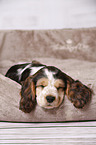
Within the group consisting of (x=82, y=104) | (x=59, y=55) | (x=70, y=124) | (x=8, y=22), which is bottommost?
(x=59, y=55)

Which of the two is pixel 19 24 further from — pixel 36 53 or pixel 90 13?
pixel 90 13

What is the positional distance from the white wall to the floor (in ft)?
9.65

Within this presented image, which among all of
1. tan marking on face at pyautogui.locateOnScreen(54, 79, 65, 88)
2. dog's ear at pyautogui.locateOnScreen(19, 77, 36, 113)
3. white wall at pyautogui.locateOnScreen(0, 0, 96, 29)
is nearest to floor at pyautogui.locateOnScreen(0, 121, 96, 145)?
dog's ear at pyautogui.locateOnScreen(19, 77, 36, 113)

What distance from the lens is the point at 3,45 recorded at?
350cm

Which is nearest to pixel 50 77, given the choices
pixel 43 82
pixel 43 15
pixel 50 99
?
pixel 43 82

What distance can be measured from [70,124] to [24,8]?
318cm

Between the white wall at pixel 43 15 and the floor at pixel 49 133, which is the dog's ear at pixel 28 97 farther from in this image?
the white wall at pixel 43 15

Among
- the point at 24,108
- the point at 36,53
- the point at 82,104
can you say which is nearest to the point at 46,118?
the point at 24,108

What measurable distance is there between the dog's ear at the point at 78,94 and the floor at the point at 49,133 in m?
0.15

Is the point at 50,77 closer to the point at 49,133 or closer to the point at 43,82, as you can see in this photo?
the point at 43,82

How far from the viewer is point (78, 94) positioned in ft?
4.48

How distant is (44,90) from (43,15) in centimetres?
294

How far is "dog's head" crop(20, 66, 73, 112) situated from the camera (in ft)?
4.33

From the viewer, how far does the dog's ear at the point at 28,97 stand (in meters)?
1.36
